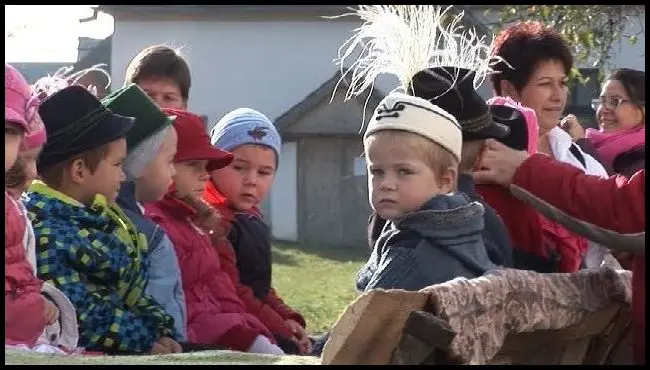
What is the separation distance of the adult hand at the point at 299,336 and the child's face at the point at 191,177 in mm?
759

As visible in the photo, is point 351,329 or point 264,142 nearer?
point 351,329

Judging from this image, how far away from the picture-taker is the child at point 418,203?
3.34m

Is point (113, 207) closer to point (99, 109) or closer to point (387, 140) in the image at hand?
point (99, 109)

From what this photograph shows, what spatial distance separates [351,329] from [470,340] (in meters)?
0.35

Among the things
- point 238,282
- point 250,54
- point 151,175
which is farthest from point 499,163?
point 250,54

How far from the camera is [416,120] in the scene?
356cm

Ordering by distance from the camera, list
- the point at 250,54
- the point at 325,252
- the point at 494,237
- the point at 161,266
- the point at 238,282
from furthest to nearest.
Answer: the point at 250,54
the point at 325,252
the point at 238,282
the point at 161,266
the point at 494,237

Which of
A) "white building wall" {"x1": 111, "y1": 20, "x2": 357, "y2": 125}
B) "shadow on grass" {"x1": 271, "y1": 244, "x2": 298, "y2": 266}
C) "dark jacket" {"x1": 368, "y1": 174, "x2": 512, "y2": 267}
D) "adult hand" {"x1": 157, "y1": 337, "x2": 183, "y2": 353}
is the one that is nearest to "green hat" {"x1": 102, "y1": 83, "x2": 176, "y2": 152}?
"adult hand" {"x1": 157, "y1": 337, "x2": 183, "y2": 353}

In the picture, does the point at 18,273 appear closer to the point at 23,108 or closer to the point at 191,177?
the point at 23,108

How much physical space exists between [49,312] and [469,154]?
128 cm

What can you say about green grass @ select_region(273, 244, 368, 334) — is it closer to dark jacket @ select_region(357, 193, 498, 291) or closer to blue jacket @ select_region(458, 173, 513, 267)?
A: blue jacket @ select_region(458, 173, 513, 267)

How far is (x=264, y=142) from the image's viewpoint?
5.06 m

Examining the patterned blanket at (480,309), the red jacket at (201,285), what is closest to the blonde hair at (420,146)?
the patterned blanket at (480,309)

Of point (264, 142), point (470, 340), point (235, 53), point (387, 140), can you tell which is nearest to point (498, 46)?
point (264, 142)
